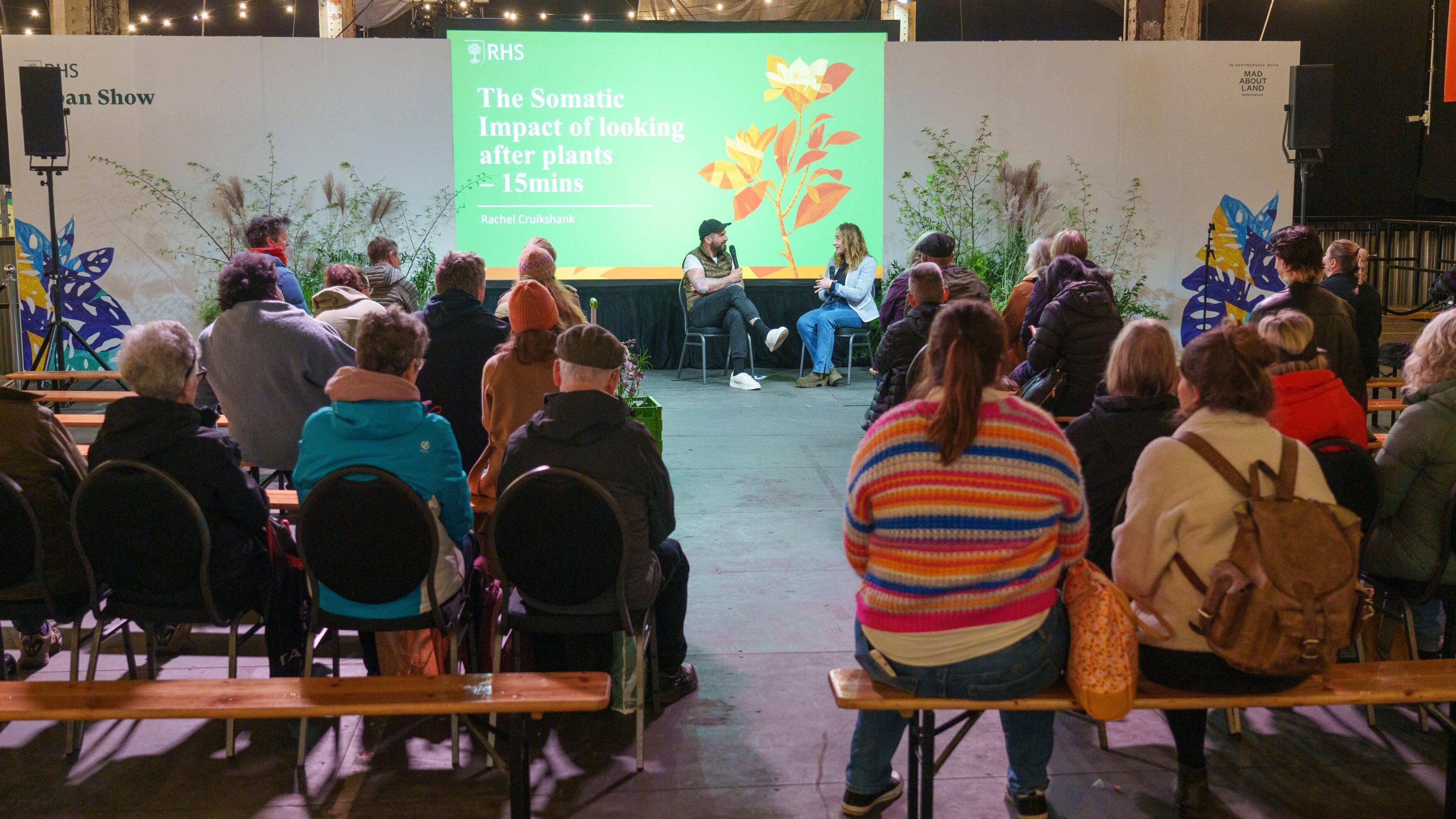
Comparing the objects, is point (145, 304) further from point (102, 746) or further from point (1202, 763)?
point (1202, 763)

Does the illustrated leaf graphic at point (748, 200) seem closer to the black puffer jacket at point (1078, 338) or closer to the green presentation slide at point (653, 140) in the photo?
the green presentation slide at point (653, 140)

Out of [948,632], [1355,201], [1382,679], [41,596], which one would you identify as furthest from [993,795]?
[1355,201]

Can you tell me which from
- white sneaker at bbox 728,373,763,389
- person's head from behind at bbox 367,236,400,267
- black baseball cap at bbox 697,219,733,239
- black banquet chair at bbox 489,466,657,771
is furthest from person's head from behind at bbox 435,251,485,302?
black baseball cap at bbox 697,219,733,239

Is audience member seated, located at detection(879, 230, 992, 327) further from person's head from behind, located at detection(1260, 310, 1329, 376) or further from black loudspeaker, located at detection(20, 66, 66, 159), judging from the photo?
black loudspeaker, located at detection(20, 66, 66, 159)

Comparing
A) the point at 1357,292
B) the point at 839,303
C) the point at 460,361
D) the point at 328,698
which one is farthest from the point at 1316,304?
the point at 839,303

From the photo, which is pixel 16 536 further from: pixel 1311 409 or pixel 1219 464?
pixel 1311 409

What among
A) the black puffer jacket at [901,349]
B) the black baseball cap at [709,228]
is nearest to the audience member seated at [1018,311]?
the black puffer jacket at [901,349]

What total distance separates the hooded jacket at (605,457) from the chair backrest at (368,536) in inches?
9.6

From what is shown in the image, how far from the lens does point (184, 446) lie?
260cm

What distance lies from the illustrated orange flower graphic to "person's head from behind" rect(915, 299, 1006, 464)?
7.36 meters

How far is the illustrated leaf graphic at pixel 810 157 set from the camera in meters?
9.27

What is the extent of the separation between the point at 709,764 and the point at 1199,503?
130 cm

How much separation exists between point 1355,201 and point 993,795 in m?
11.2

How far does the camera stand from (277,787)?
8.27ft
